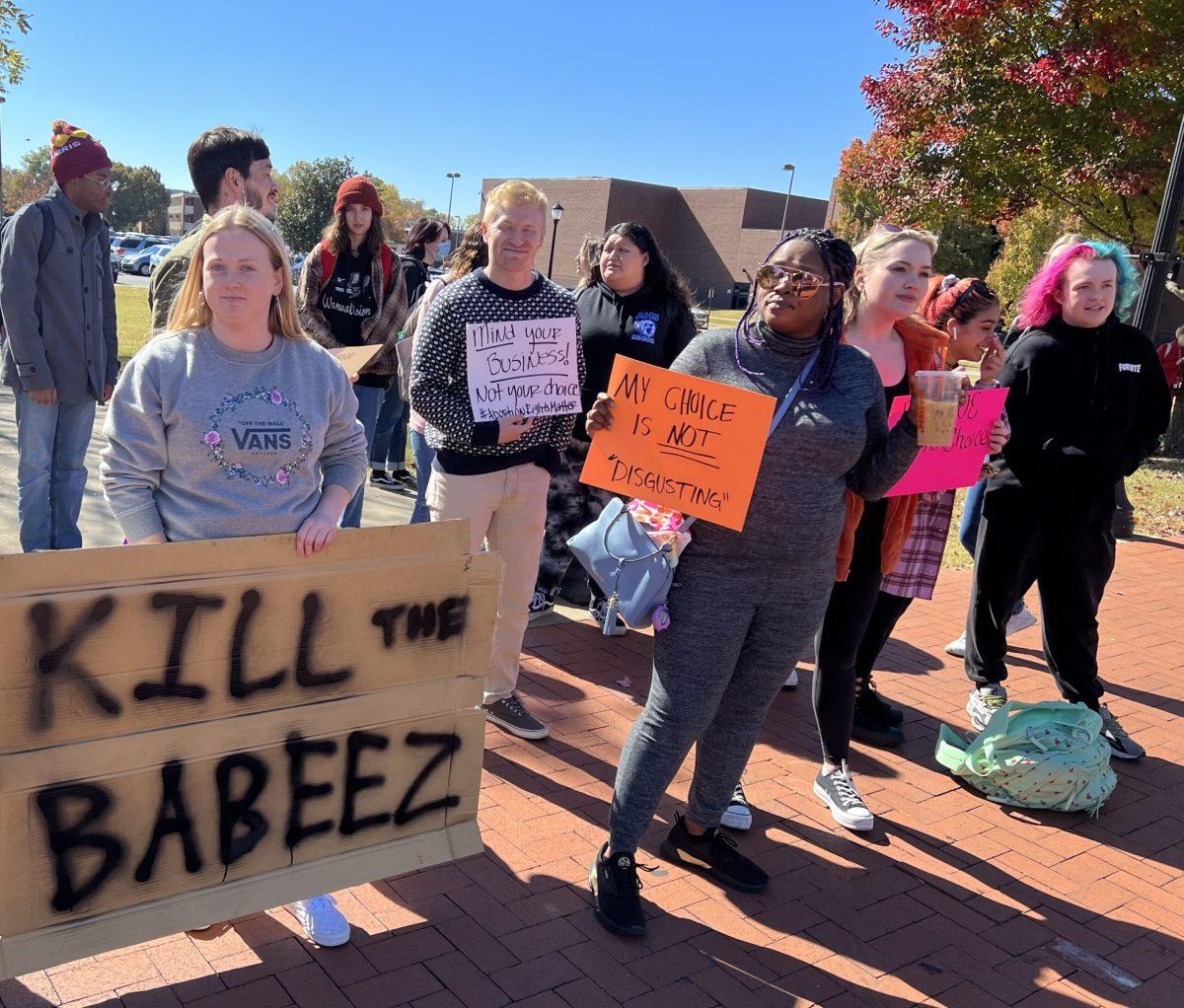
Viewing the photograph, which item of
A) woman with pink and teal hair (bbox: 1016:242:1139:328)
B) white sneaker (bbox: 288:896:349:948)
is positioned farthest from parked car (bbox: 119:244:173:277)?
white sneaker (bbox: 288:896:349:948)

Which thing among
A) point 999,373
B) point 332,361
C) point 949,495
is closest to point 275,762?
point 332,361

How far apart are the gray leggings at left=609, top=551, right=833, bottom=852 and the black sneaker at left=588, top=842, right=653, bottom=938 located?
0.15 ft

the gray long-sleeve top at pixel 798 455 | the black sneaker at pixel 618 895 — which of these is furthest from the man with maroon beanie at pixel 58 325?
the gray long-sleeve top at pixel 798 455

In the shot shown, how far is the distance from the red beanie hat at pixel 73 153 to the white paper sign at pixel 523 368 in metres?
2.57

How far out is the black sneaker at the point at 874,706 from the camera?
15.2ft

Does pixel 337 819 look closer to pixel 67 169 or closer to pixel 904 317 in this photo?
pixel 904 317

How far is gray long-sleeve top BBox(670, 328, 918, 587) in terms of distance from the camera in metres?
2.83

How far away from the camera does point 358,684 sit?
2611 millimetres

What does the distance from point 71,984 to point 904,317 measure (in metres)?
3.23

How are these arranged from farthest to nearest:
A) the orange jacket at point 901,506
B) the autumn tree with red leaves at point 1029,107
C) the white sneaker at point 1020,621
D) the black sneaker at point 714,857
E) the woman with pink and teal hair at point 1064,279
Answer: the autumn tree with red leaves at point 1029,107
the white sneaker at point 1020,621
the woman with pink and teal hair at point 1064,279
the orange jacket at point 901,506
the black sneaker at point 714,857

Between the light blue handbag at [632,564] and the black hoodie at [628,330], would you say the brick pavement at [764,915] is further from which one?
the black hoodie at [628,330]

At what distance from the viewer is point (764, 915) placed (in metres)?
3.17

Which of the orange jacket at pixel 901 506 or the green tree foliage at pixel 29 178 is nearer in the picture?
the orange jacket at pixel 901 506

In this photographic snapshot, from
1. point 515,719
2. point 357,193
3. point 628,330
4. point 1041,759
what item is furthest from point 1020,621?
point 357,193
